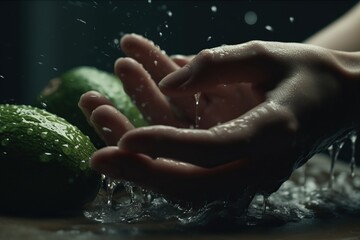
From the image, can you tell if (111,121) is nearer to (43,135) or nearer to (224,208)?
(43,135)

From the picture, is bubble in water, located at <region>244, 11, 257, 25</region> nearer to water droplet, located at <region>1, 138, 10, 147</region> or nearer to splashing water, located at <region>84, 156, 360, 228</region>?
splashing water, located at <region>84, 156, 360, 228</region>

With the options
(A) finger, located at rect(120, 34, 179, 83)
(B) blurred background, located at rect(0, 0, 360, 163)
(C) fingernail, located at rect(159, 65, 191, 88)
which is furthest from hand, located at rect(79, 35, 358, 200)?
(B) blurred background, located at rect(0, 0, 360, 163)

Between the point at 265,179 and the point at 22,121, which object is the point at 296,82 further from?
the point at 22,121

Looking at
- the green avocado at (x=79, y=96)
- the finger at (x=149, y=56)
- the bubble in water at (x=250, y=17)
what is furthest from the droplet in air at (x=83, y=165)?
the bubble in water at (x=250, y=17)

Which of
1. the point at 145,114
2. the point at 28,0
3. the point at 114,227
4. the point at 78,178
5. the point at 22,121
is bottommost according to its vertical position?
the point at 114,227

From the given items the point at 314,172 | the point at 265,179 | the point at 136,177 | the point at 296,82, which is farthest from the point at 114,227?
the point at 314,172

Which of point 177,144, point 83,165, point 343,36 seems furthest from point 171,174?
point 343,36

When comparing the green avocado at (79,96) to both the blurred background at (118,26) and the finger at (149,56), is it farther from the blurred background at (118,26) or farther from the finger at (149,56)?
the blurred background at (118,26)
